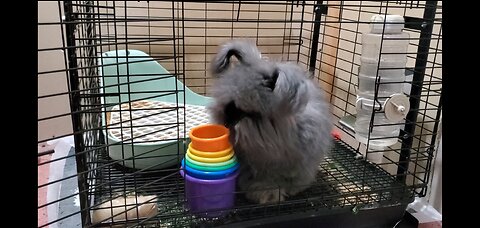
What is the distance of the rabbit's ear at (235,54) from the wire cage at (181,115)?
0.09m

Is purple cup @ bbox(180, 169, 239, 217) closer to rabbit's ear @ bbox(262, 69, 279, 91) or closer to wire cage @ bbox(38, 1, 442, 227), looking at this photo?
wire cage @ bbox(38, 1, 442, 227)

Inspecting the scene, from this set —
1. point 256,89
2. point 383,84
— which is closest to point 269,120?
point 256,89

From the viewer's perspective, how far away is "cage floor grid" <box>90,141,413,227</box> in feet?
3.52

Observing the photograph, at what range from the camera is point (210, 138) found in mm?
1081

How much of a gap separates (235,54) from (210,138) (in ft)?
0.86

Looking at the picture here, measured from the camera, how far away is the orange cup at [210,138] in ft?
3.35

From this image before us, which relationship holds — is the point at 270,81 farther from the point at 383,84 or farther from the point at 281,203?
the point at 383,84

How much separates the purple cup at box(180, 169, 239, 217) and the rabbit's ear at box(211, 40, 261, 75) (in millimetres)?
323

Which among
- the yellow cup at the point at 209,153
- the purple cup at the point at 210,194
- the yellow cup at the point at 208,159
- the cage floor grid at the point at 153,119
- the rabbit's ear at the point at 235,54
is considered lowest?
the purple cup at the point at 210,194

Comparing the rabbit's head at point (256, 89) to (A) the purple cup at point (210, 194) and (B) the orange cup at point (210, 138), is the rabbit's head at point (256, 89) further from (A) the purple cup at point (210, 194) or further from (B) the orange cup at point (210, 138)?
(A) the purple cup at point (210, 194)

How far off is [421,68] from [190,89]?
114 centimetres

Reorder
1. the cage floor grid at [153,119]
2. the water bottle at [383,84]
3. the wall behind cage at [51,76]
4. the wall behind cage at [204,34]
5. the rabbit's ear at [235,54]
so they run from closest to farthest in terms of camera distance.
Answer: the rabbit's ear at [235,54] → the water bottle at [383,84] → the cage floor grid at [153,119] → the wall behind cage at [51,76] → the wall behind cage at [204,34]

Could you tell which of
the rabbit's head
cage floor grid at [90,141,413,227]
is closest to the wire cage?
cage floor grid at [90,141,413,227]

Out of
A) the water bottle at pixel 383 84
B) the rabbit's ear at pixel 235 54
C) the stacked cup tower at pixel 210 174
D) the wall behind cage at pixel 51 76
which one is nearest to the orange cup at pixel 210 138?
the stacked cup tower at pixel 210 174
